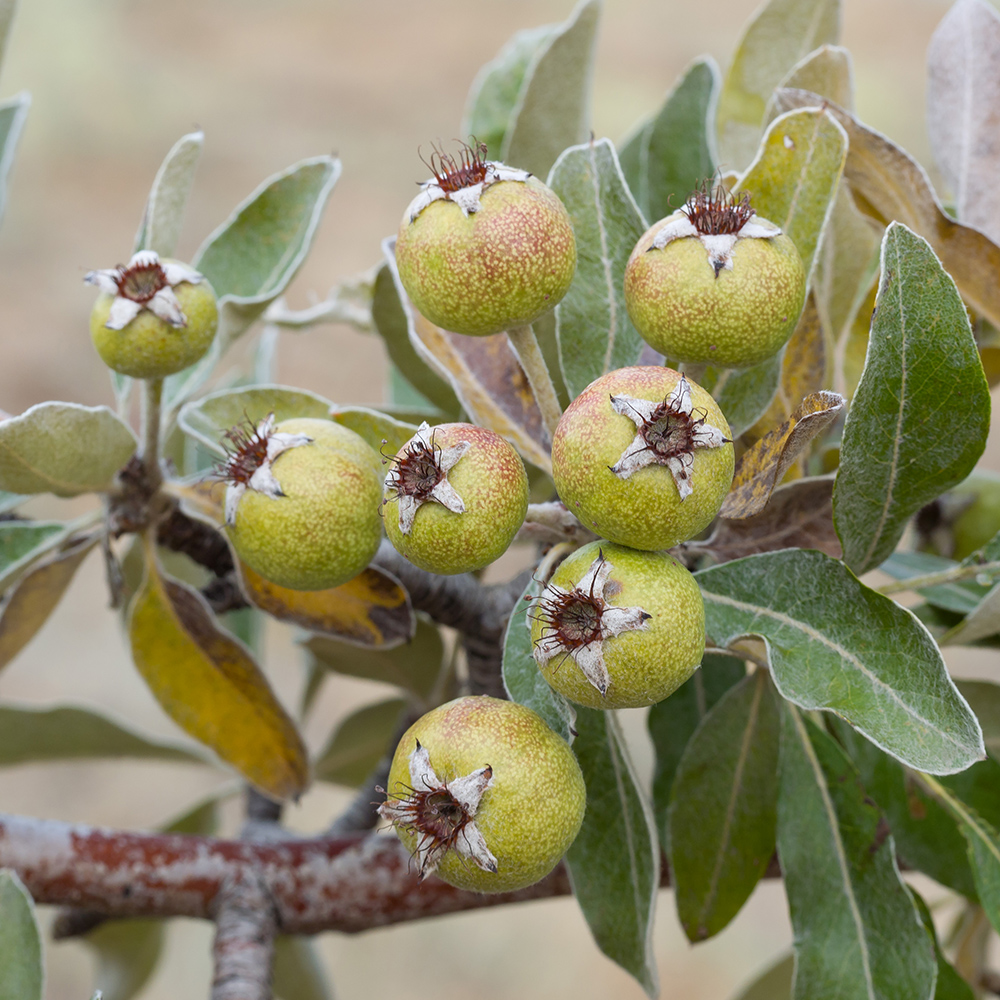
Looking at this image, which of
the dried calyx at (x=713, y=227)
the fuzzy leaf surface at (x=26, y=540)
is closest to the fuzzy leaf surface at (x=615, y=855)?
the dried calyx at (x=713, y=227)

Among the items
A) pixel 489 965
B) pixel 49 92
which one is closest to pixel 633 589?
pixel 489 965

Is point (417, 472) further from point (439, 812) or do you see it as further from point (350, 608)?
point (350, 608)

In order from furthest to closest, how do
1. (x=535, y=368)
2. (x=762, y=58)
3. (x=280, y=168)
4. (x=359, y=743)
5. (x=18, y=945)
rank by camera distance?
1. (x=280, y=168)
2. (x=359, y=743)
3. (x=762, y=58)
4. (x=18, y=945)
5. (x=535, y=368)

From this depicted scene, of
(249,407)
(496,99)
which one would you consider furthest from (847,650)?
(496,99)

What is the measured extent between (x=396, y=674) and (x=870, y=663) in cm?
95

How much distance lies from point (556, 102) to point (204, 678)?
920mm

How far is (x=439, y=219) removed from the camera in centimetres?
97

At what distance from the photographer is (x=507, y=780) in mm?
895

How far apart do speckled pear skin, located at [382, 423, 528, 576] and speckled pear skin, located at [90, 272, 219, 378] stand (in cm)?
40

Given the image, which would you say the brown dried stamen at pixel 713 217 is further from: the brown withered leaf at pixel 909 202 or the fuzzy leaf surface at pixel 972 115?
the fuzzy leaf surface at pixel 972 115

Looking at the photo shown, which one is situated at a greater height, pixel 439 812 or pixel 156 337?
pixel 156 337

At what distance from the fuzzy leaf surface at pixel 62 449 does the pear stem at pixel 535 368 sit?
0.45 metres

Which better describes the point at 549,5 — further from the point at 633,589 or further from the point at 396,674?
the point at 633,589

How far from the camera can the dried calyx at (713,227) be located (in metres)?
0.98
